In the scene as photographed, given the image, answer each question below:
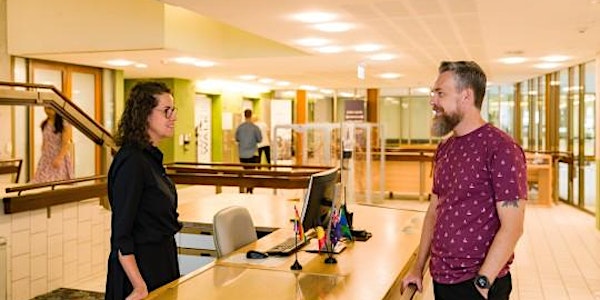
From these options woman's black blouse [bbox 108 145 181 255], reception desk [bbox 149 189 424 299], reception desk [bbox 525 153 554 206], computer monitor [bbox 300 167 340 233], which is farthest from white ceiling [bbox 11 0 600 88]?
woman's black blouse [bbox 108 145 181 255]

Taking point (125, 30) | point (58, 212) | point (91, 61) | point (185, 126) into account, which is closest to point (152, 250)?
point (58, 212)

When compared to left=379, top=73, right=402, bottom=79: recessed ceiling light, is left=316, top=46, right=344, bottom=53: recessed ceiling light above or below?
below

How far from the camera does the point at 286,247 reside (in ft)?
11.4

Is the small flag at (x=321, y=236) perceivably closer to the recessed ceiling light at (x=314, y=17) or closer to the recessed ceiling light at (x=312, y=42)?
the recessed ceiling light at (x=314, y=17)

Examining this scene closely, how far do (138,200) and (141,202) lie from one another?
0.05 metres

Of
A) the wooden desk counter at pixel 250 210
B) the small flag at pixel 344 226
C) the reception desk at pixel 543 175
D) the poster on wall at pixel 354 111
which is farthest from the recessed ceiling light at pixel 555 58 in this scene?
the small flag at pixel 344 226

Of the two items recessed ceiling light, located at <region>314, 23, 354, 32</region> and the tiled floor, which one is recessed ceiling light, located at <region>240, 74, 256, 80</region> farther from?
the tiled floor

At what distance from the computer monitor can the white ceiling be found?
269 centimetres

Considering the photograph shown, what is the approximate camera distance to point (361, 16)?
6430 millimetres

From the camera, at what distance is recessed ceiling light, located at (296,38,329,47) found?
8.02 meters

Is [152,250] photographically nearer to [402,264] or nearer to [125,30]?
[402,264]

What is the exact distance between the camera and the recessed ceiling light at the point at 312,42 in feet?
26.3

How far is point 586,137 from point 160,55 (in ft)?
24.5

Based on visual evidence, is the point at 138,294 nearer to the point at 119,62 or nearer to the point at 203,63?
the point at 119,62
